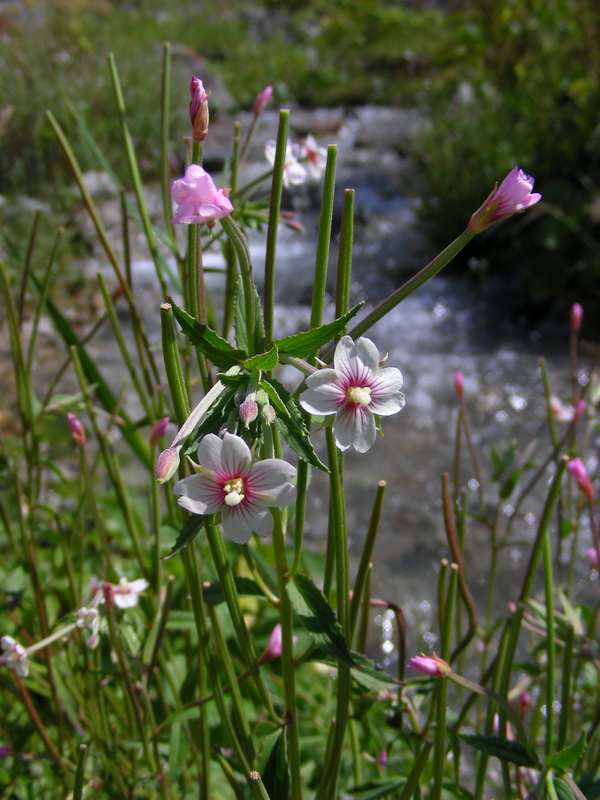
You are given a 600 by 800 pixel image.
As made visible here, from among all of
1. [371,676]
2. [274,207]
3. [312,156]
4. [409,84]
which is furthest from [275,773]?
[409,84]

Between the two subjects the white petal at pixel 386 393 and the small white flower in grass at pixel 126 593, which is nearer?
the white petal at pixel 386 393

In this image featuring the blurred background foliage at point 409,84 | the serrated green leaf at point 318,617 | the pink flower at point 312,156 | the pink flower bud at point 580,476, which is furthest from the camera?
the blurred background foliage at point 409,84

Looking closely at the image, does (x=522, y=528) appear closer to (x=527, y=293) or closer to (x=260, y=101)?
(x=527, y=293)

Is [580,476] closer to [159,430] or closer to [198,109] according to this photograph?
[159,430]

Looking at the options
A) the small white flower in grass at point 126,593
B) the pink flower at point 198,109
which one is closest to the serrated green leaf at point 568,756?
the small white flower in grass at point 126,593

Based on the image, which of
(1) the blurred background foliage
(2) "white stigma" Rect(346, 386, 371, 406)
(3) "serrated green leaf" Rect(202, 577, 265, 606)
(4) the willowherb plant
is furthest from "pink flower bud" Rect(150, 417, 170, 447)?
(1) the blurred background foliage

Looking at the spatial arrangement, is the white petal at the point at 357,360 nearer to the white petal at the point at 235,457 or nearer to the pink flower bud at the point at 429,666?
the white petal at the point at 235,457

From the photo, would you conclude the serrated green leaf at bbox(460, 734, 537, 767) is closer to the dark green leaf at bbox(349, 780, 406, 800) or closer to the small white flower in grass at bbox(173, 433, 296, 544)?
the dark green leaf at bbox(349, 780, 406, 800)
